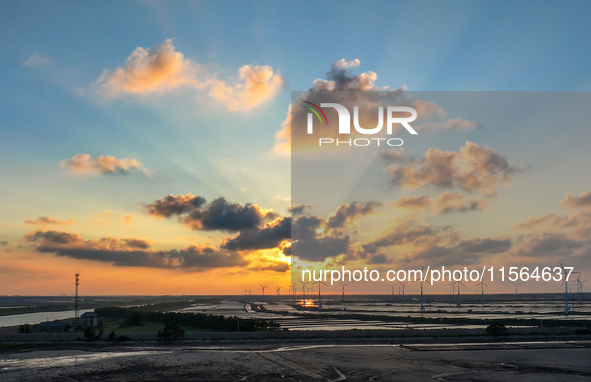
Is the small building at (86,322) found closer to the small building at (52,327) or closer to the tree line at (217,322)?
the small building at (52,327)

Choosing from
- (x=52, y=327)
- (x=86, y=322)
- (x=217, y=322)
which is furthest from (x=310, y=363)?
(x=52, y=327)

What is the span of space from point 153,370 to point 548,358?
41.4m

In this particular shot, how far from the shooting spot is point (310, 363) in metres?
44.5

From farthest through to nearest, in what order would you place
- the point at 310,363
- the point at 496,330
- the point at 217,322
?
the point at 217,322 → the point at 496,330 → the point at 310,363

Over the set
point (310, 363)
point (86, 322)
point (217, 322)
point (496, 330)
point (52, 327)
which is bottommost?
point (217, 322)

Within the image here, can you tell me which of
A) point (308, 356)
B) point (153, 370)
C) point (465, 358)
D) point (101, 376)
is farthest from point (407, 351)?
point (101, 376)

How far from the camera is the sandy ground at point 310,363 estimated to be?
3825cm

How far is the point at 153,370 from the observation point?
4075 centimetres

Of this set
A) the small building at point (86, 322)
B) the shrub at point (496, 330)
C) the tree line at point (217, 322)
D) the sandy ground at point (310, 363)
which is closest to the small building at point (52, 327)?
the small building at point (86, 322)

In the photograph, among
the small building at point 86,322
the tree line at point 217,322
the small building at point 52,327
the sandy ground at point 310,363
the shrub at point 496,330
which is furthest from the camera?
the small building at point 86,322

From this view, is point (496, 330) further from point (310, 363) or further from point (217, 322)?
point (217, 322)

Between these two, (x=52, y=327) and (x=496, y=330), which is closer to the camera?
(x=496, y=330)

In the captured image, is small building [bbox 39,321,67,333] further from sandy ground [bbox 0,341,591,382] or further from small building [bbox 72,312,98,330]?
sandy ground [bbox 0,341,591,382]

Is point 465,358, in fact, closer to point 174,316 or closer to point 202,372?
point 202,372
